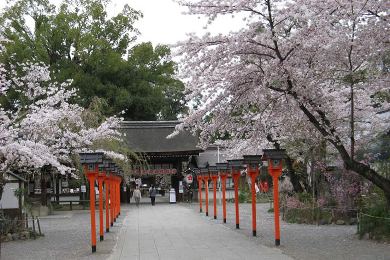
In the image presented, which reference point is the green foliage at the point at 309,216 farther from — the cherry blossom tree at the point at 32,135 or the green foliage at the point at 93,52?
the green foliage at the point at 93,52

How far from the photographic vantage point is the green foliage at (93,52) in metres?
37.4

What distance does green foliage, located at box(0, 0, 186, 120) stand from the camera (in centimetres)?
3744

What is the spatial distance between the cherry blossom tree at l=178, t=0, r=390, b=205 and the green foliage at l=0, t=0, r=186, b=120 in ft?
81.8

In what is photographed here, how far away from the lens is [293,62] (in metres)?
11.0

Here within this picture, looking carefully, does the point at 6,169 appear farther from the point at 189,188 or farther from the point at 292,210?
the point at 189,188

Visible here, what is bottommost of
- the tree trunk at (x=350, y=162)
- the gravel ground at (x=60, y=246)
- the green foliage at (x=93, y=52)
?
the gravel ground at (x=60, y=246)

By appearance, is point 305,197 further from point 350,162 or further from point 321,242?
point 350,162

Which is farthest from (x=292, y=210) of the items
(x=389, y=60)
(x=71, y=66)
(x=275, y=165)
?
(x=71, y=66)

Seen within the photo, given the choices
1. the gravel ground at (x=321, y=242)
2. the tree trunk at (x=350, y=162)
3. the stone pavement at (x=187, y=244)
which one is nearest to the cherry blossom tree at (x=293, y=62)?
the tree trunk at (x=350, y=162)

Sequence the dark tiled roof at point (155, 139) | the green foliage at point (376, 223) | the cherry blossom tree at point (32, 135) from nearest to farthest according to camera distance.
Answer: the green foliage at point (376, 223)
the cherry blossom tree at point (32, 135)
the dark tiled roof at point (155, 139)

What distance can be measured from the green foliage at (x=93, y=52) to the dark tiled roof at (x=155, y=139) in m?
2.01

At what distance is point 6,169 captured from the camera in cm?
1405

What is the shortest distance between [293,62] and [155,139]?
2781cm

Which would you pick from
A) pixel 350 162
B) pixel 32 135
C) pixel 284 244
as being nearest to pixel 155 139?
pixel 32 135
